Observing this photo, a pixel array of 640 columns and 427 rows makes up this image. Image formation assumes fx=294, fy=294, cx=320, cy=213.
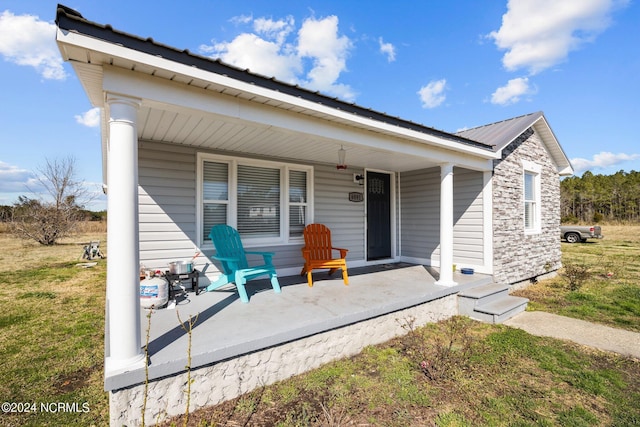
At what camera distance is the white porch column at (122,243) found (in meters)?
2.00

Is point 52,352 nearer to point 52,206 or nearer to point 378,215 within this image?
point 378,215

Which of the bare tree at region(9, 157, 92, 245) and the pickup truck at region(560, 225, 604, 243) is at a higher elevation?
the bare tree at region(9, 157, 92, 245)

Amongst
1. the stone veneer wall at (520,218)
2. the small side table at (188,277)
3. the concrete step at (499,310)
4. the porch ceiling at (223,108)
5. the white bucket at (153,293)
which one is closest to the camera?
the porch ceiling at (223,108)

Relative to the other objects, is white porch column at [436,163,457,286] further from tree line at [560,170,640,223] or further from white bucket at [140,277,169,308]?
tree line at [560,170,640,223]

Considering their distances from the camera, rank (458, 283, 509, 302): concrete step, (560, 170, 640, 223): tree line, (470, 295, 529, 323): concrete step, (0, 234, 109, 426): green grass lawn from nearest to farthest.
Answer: (0, 234, 109, 426): green grass lawn → (470, 295, 529, 323): concrete step → (458, 283, 509, 302): concrete step → (560, 170, 640, 223): tree line

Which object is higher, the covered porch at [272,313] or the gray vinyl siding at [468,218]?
the gray vinyl siding at [468,218]

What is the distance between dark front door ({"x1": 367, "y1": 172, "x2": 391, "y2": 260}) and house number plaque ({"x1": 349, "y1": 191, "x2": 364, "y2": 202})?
266mm

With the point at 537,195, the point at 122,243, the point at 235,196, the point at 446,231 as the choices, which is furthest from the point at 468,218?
the point at 122,243

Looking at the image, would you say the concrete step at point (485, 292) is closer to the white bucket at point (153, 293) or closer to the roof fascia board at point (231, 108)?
the roof fascia board at point (231, 108)

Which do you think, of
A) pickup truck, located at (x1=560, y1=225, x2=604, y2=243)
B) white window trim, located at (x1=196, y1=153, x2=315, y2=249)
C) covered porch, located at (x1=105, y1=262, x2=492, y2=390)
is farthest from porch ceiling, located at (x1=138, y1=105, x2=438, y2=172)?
pickup truck, located at (x1=560, y1=225, x2=604, y2=243)

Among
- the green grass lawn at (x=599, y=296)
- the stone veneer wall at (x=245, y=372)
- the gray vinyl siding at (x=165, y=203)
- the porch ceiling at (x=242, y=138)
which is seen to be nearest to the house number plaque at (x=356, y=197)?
the porch ceiling at (x=242, y=138)

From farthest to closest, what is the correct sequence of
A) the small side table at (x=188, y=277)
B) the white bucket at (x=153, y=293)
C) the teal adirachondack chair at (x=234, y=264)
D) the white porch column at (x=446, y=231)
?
1. the white porch column at (x=446, y=231)
2. the small side table at (x=188, y=277)
3. the teal adirachondack chair at (x=234, y=264)
4. the white bucket at (x=153, y=293)

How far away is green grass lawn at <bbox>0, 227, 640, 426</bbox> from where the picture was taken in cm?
212

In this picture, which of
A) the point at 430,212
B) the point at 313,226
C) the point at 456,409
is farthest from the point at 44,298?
the point at 430,212
